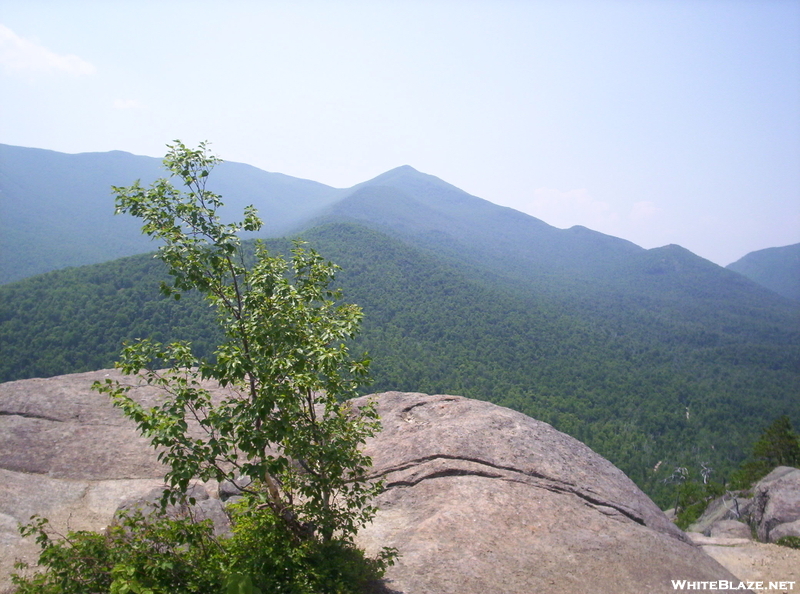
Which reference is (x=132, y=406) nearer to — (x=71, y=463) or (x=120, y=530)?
(x=120, y=530)

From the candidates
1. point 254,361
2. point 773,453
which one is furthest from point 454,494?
point 773,453

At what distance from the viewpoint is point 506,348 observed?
80.8m

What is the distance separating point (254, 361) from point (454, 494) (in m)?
5.82

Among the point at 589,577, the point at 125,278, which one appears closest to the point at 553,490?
the point at 589,577

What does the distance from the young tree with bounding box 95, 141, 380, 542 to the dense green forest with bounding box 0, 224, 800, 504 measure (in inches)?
973

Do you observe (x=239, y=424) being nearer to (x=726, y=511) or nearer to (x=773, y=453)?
(x=726, y=511)

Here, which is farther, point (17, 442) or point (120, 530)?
point (17, 442)

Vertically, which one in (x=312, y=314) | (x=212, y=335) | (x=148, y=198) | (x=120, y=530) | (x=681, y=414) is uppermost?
(x=148, y=198)

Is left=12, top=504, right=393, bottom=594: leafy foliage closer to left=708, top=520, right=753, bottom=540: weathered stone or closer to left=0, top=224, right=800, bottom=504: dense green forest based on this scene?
left=708, top=520, right=753, bottom=540: weathered stone

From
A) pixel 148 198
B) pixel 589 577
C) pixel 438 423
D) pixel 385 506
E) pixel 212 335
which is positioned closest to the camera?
pixel 148 198

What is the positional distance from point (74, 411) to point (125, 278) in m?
54.0

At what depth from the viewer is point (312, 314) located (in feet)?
21.0

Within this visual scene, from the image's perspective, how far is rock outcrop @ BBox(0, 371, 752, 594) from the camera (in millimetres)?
7477

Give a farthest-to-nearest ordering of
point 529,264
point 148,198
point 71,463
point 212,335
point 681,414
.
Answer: point 529,264 < point 681,414 < point 212,335 < point 71,463 < point 148,198
